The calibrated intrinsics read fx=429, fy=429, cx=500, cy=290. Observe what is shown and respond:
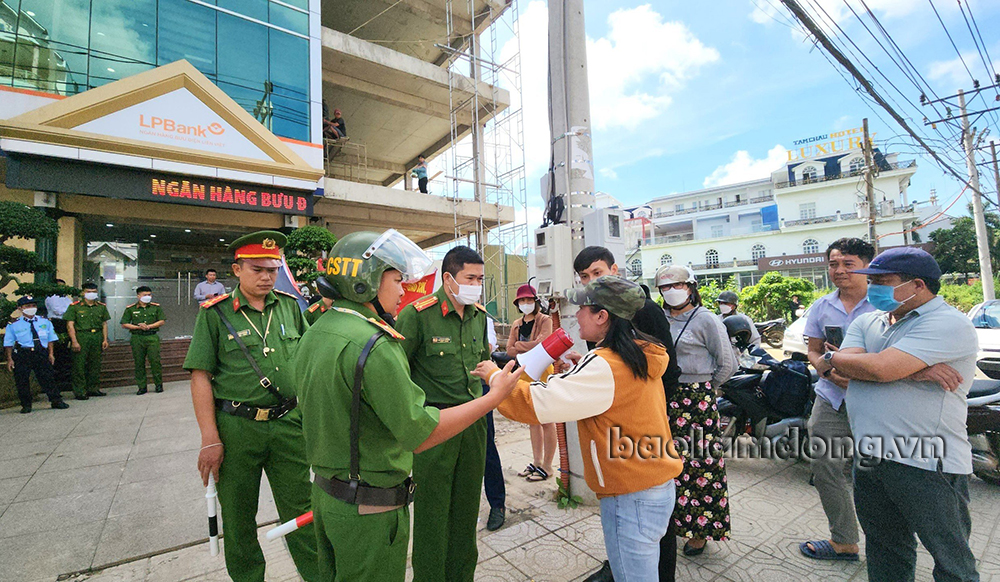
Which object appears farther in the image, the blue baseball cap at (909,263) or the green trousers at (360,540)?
the blue baseball cap at (909,263)

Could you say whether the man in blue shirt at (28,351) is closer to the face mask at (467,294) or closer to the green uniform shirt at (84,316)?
the green uniform shirt at (84,316)

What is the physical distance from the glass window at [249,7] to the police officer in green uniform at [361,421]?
13.0 metres

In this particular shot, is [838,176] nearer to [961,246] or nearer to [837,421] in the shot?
[961,246]

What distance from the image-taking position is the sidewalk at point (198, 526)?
2.62 metres

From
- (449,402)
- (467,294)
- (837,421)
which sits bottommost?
(837,421)

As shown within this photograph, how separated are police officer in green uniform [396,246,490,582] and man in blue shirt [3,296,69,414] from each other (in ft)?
25.9

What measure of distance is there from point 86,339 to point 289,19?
905 centimetres

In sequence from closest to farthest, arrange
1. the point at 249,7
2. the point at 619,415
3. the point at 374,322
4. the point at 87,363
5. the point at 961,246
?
the point at 374,322
the point at 619,415
the point at 87,363
the point at 249,7
the point at 961,246

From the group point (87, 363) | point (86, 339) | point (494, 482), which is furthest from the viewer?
point (87, 363)

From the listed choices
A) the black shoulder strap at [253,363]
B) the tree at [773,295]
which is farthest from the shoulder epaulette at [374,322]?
the tree at [773,295]

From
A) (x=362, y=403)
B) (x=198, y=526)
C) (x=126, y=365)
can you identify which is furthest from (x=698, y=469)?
(x=126, y=365)

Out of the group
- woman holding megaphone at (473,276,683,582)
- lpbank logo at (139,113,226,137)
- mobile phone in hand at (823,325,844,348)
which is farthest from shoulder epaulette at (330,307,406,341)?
lpbank logo at (139,113,226,137)

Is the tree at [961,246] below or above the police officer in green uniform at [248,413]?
above

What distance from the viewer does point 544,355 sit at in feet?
5.87
